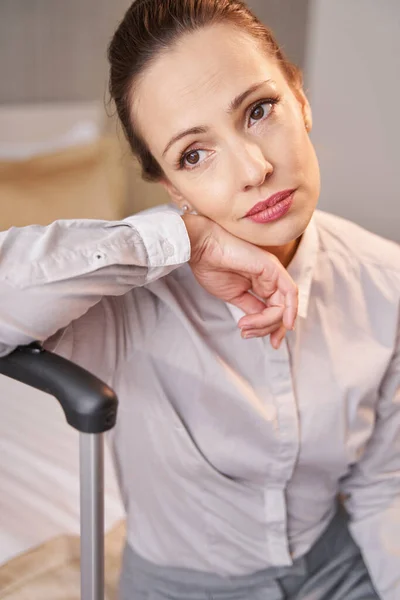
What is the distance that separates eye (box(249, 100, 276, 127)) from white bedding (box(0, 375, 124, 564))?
673 mm

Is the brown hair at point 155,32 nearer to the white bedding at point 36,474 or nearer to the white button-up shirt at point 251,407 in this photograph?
the white button-up shirt at point 251,407

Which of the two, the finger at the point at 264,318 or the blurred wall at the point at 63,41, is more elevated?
the blurred wall at the point at 63,41

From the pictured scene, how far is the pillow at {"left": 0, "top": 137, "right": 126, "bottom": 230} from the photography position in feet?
8.30

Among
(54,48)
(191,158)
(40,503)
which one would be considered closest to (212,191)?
(191,158)

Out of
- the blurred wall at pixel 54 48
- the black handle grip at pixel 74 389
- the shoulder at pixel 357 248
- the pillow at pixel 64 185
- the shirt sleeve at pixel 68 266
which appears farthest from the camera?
the blurred wall at pixel 54 48

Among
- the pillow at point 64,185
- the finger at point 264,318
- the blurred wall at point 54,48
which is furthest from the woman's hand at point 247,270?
the blurred wall at point 54,48

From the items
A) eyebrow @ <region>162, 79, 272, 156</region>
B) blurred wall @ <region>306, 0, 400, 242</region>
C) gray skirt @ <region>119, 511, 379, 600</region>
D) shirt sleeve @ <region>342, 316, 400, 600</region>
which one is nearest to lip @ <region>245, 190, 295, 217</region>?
eyebrow @ <region>162, 79, 272, 156</region>

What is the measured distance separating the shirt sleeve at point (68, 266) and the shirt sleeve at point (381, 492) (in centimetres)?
46

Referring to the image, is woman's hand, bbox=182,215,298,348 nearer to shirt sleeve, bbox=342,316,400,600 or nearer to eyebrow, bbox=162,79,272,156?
eyebrow, bbox=162,79,272,156

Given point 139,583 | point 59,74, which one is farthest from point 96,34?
point 139,583

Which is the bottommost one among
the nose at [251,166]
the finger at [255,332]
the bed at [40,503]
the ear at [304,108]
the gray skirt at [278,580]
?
the bed at [40,503]

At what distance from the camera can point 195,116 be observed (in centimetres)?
85

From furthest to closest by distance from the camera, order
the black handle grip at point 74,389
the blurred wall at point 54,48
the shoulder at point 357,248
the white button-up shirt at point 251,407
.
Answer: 1. the blurred wall at point 54,48
2. the shoulder at point 357,248
3. the white button-up shirt at point 251,407
4. the black handle grip at point 74,389

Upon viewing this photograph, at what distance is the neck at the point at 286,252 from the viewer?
40.2 inches
